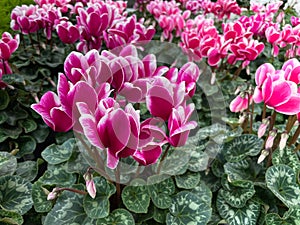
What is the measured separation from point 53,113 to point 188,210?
1.48ft

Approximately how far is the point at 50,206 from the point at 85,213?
110mm

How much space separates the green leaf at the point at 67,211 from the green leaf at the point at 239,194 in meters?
0.42

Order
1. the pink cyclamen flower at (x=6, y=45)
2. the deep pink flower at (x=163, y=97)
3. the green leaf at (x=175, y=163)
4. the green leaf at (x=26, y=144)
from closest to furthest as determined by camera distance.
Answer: the deep pink flower at (x=163, y=97), the green leaf at (x=175, y=163), the pink cyclamen flower at (x=6, y=45), the green leaf at (x=26, y=144)

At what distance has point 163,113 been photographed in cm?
85

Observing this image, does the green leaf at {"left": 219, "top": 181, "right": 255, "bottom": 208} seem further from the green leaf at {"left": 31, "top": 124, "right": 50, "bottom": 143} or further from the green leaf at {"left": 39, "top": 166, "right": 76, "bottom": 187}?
the green leaf at {"left": 31, "top": 124, "right": 50, "bottom": 143}

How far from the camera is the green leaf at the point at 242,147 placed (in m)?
1.14

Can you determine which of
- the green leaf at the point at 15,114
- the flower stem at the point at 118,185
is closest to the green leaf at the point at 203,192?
the flower stem at the point at 118,185

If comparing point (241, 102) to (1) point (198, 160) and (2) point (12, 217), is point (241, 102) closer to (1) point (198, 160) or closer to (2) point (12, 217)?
(1) point (198, 160)

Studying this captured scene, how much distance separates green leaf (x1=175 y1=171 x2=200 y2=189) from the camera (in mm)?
1031

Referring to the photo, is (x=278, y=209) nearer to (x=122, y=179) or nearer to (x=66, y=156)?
(x=122, y=179)

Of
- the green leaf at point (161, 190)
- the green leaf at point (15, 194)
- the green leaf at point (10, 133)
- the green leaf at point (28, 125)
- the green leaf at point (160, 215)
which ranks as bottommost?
the green leaf at point (28, 125)

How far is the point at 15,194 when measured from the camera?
1065 millimetres

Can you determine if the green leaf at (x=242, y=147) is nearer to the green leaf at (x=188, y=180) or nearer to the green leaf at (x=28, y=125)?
the green leaf at (x=188, y=180)

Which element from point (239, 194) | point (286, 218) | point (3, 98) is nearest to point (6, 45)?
point (3, 98)
